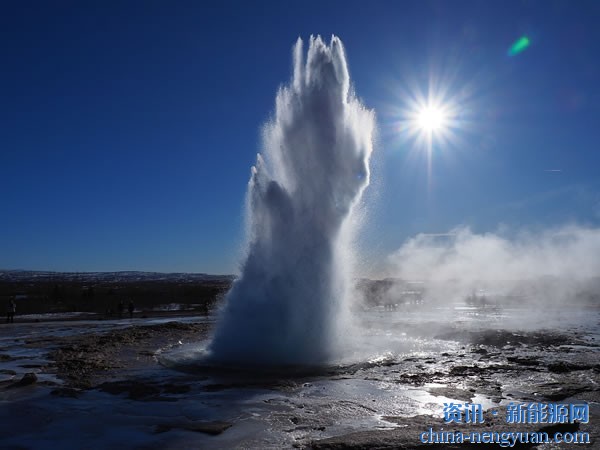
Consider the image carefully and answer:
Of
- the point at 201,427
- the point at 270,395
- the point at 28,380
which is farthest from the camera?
the point at 28,380

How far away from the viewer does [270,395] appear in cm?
743

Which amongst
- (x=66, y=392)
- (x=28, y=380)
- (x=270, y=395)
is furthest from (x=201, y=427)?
(x=28, y=380)

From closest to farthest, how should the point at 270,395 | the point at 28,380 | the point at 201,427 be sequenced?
the point at 201,427, the point at 270,395, the point at 28,380

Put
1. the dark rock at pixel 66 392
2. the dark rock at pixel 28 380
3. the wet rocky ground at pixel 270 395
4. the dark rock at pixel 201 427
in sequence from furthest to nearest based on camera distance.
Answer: the dark rock at pixel 28 380
the dark rock at pixel 66 392
the dark rock at pixel 201 427
the wet rocky ground at pixel 270 395

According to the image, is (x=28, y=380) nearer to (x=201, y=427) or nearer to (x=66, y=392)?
(x=66, y=392)

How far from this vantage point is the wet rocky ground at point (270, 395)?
5.37m

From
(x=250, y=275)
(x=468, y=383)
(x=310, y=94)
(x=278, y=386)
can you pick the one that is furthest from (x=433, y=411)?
(x=310, y=94)

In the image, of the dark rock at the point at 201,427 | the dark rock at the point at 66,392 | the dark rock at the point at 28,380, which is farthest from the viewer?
the dark rock at the point at 28,380

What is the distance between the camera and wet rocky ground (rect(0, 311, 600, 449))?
17.6 ft

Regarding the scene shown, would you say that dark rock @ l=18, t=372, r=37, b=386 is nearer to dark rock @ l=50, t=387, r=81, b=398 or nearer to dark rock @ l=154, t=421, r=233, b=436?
dark rock @ l=50, t=387, r=81, b=398

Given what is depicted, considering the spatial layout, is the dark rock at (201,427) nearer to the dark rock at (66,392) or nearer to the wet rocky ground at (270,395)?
the wet rocky ground at (270,395)

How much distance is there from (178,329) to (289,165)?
375 inches

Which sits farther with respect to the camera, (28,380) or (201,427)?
(28,380)

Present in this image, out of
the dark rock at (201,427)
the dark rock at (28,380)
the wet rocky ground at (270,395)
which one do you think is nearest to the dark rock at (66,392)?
the wet rocky ground at (270,395)
